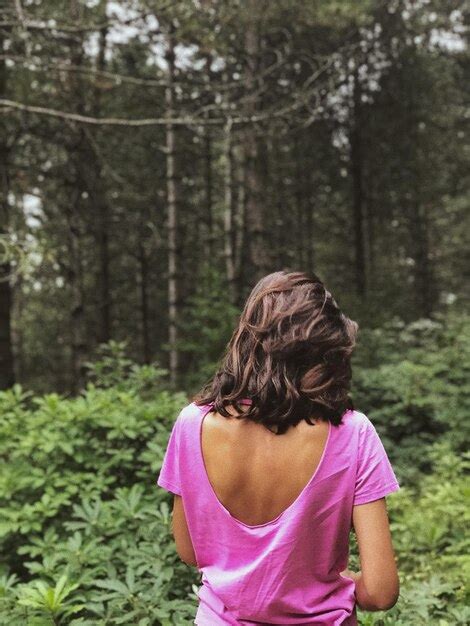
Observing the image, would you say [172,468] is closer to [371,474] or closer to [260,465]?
[260,465]

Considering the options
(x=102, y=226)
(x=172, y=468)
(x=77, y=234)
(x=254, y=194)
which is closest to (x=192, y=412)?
(x=172, y=468)

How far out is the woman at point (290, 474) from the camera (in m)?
1.64

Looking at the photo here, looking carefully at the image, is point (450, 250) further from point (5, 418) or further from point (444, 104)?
point (5, 418)

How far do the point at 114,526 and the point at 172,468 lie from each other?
210 centimetres

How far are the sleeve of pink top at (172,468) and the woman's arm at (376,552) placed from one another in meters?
0.48

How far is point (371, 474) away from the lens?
1.63 meters

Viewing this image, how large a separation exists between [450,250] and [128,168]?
11.2 meters

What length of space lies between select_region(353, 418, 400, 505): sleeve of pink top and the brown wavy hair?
0.31 ft

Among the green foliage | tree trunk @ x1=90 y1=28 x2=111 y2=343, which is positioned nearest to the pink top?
the green foliage

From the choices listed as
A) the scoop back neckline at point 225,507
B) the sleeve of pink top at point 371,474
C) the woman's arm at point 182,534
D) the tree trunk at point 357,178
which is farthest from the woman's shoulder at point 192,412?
the tree trunk at point 357,178

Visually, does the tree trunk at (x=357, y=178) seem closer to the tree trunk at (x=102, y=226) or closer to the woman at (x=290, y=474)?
the tree trunk at (x=102, y=226)

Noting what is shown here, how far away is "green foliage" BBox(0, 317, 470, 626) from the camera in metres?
3.05

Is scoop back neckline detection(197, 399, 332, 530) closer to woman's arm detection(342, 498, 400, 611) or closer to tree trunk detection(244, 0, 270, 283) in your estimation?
woman's arm detection(342, 498, 400, 611)

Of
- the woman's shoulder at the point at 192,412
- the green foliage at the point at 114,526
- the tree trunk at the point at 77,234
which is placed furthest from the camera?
the tree trunk at the point at 77,234
